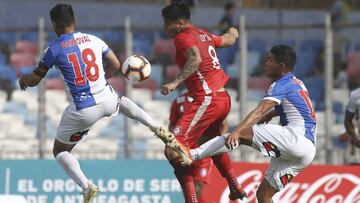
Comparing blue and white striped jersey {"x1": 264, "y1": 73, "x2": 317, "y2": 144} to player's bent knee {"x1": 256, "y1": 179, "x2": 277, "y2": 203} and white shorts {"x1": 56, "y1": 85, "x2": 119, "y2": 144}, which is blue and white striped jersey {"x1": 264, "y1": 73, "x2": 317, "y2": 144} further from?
white shorts {"x1": 56, "y1": 85, "x2": 119, "y2": 144}

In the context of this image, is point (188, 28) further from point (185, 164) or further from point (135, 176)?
point (135, 176)

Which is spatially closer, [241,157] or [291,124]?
[291,124]

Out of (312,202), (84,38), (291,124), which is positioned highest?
(84,38)

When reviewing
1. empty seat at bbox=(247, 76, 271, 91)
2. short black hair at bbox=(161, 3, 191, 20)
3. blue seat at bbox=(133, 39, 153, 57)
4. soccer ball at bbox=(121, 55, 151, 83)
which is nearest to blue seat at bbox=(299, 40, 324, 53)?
empty seat at bbox=(247, 76, 271, 91)

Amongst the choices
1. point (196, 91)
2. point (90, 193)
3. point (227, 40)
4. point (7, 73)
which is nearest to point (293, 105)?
point (196, 91)

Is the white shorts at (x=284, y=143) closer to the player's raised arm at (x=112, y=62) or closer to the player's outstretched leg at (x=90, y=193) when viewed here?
the player's raised arm at (x=112, y=62)

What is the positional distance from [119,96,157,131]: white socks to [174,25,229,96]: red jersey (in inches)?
30.0

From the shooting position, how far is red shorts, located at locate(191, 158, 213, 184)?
15359 mm

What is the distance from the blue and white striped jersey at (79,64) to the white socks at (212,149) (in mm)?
1302

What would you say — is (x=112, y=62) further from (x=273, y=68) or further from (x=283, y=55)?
(x=283, y=55)

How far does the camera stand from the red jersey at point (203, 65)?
1466cm

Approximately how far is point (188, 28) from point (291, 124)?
72.4 inches

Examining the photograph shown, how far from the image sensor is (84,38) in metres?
14.2

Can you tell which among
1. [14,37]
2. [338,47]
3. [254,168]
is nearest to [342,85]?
[338,47]
